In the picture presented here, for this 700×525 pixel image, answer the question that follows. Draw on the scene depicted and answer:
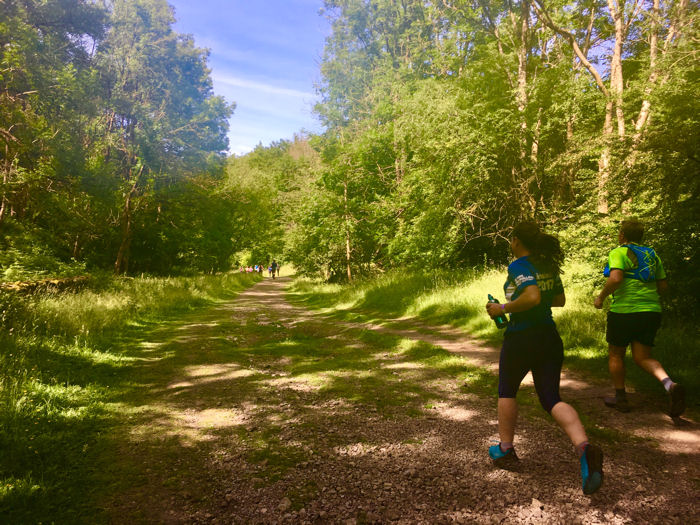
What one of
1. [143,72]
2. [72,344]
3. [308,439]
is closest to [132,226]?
[143,72]

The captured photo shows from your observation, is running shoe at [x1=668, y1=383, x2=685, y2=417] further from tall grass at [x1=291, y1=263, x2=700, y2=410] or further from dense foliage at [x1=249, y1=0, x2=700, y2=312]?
dense foliage at [x1=249, y1=0, x2=700, y2=312]

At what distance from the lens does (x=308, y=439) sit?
345 cm

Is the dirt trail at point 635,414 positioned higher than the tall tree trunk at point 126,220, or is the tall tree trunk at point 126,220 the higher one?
the tall tree trunk at point 126,220

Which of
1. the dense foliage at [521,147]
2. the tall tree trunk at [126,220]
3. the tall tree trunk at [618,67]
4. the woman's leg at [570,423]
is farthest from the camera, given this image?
the tall tree trunk at [126,220]

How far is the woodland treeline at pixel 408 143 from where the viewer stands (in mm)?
8711

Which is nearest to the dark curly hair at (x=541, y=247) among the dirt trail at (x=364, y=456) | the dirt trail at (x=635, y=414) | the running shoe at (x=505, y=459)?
the running shoe at (x=505, y=459)

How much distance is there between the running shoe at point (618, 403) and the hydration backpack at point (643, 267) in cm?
141

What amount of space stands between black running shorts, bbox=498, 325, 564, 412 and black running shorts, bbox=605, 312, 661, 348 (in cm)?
173

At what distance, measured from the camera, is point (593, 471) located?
2332 mm

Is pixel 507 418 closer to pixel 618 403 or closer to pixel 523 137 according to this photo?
pixel 618 403

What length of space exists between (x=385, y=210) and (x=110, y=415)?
1580 centimetres

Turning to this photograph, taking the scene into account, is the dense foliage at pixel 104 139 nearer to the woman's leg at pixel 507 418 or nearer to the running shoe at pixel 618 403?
the woman's leg at pixel 507 418

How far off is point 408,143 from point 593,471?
17.8 m

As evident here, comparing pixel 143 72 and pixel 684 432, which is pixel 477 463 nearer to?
pixel 684 432
